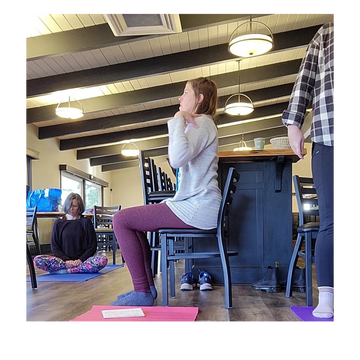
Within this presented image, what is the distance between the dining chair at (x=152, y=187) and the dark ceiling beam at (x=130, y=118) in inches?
177

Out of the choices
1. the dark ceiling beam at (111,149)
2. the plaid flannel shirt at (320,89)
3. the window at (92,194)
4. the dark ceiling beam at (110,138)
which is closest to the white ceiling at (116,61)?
the dark ceiling beam at (110,138)

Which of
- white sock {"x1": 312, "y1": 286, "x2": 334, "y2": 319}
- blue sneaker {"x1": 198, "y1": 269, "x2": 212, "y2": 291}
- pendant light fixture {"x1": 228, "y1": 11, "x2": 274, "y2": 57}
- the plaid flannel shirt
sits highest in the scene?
pendant light fixture {"x1": 228, "y1": 11, "x2": 274, "y2": 57}

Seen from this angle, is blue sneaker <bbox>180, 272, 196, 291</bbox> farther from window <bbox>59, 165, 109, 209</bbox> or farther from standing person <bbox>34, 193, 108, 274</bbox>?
window <bbox>59, 165, 109, 209</bbox>

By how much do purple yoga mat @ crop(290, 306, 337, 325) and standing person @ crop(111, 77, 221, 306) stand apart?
0.56 metres

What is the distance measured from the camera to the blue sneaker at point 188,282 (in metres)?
2.64

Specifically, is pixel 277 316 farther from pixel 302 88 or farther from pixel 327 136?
pixel 302 88

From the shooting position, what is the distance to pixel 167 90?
272 inches

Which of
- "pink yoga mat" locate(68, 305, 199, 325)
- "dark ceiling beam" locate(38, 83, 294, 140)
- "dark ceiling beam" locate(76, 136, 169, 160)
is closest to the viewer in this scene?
"pink yoga mat" locate(68, 305, 199, 325)

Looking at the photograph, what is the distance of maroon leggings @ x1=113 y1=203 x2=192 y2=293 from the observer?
1963mm

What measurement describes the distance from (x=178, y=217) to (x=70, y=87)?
4.36 meters

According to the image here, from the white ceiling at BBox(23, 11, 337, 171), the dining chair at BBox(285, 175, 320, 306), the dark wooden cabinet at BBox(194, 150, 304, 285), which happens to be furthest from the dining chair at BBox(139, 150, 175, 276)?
the white ceiling at BBox(23, 11, 337, 171)

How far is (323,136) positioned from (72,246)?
3.06 meters

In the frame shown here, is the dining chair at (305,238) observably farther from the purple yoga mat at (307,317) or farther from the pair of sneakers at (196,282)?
the pair of sneakers at (196,282)
